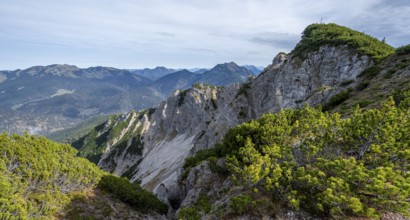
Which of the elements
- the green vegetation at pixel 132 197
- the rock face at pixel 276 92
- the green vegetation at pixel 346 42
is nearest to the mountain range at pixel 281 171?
the green vegetation at pixel 132 197

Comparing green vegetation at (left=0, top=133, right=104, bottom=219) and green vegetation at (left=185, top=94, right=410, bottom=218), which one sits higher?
green vegetation at (left=185, top=94, right=410, bottom=218)

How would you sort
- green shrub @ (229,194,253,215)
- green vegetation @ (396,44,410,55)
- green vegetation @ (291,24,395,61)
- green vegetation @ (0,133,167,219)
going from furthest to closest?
green vegetation @ (291,24,395,61), green vegetation @ (396,44,410,55), green vegetation @ (0,133,167,219), green shrub @ (229,194,253,215)

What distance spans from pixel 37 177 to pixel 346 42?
88.0 m

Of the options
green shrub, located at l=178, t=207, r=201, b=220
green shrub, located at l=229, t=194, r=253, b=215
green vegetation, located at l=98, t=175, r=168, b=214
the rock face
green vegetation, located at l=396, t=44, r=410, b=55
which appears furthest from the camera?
the rock face

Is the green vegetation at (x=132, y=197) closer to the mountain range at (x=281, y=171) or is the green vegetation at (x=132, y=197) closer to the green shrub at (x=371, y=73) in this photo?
the mountain range at (x=281, y=171)

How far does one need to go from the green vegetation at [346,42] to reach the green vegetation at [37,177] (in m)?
74.3

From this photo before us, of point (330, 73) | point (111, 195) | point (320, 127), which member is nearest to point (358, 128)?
point (320, 127)

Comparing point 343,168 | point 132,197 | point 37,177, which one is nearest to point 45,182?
point 37,177

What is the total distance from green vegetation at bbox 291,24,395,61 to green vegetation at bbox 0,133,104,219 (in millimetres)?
74320

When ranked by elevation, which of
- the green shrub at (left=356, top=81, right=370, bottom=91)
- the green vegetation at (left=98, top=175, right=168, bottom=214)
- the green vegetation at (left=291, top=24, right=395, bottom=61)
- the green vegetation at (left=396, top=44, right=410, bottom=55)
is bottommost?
the green vegetation at (left=98, top=175, right=168, bottom=214)

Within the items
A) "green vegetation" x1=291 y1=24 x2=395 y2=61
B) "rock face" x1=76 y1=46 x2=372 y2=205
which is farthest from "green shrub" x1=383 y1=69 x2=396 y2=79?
"green vegetation" x1=291 y1=24 x2=395 y2=61

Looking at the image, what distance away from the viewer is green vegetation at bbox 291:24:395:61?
229 feet

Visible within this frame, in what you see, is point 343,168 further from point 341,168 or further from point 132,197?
point 132,197

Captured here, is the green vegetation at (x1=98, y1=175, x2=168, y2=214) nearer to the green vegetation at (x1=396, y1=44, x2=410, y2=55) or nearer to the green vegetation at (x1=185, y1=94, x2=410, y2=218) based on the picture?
the green vegetation at (x1=185, y1=94, x2=410, y2=218)
